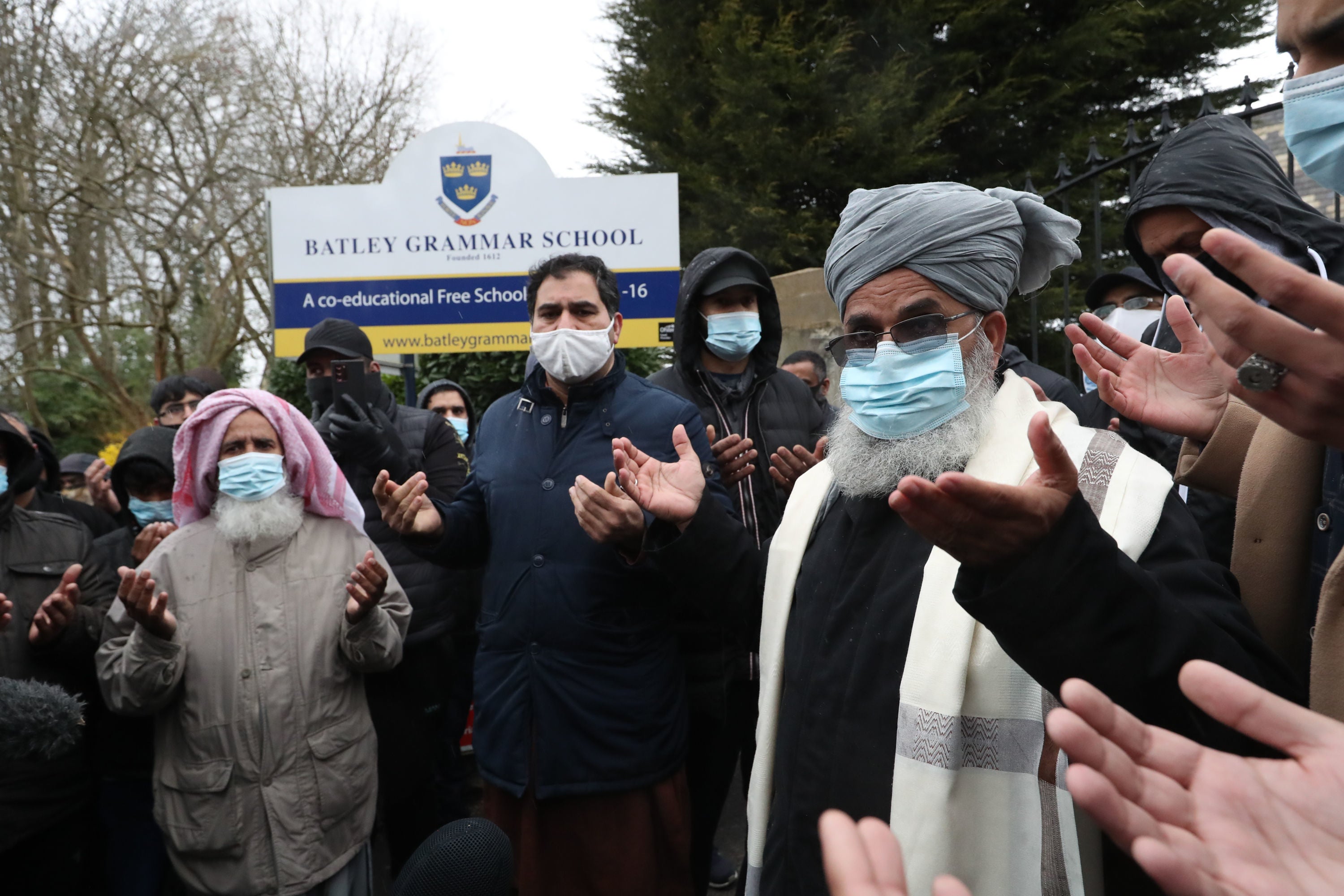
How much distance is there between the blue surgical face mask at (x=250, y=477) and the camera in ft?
10.2

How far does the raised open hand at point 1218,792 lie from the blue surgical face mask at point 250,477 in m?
2.81

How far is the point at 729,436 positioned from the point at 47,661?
239 cm

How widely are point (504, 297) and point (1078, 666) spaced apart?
6.78 metres

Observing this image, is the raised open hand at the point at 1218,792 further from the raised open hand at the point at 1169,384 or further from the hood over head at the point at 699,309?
the hood over head at the point at 699,309

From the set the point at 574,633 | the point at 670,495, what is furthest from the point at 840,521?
the point at 574,633

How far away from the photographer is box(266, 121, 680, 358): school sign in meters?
7.61

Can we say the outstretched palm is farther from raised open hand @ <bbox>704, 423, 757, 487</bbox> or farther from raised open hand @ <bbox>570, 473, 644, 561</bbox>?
raised open hand @ <bbox>704, 423, 757, 487</bbox>

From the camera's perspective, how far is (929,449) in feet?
6.41

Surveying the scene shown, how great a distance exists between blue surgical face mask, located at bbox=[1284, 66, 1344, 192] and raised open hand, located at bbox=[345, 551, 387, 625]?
254cm

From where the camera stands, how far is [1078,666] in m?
1.30

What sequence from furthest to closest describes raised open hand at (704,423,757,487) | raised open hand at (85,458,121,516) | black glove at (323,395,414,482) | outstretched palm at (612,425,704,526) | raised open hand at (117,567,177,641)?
raised open hand at (85,458,121,516)
black glove at (323,395,414,482)
raised open hand at (704,423,757,487)
raised open hand at (117,567,177,641)
outstretched palm at (612,425,704,526)

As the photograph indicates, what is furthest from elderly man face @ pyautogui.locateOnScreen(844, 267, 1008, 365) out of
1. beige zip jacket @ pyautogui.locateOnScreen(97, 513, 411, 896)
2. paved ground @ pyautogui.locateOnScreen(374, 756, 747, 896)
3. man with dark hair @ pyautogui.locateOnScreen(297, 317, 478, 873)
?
paved ground @ pyautogui.locateOnScreen(374, 756, 747, 896)

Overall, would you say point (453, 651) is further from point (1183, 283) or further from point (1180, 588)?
point (1183, 283)

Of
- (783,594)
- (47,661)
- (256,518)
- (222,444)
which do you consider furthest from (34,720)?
(783,594)
